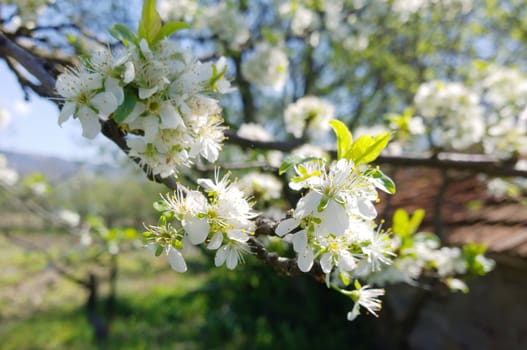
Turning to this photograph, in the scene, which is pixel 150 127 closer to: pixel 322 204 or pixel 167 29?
pixel 167 29

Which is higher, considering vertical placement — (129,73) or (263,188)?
(263,188)

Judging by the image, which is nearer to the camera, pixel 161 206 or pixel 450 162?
pixel 161 206

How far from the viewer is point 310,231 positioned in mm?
731

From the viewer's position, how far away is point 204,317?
5.57 meters

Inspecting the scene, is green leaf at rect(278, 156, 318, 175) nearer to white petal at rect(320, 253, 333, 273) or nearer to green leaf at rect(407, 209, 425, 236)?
white petal at rect(320, 253, 333, 273)

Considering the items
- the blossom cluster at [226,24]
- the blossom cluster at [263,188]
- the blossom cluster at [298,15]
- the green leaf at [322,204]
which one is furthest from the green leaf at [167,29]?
the blossom cluster at [298,15]

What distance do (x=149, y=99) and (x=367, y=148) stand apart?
424 mm

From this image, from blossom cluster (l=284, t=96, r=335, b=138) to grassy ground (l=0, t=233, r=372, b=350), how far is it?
2.92 m

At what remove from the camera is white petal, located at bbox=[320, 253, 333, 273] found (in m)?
0.75

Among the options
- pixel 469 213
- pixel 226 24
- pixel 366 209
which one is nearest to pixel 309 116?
pixel 226 24

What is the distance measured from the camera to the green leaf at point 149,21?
0.77m

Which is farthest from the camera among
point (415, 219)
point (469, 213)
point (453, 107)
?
point (469, 213)

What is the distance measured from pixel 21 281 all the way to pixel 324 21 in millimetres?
8495

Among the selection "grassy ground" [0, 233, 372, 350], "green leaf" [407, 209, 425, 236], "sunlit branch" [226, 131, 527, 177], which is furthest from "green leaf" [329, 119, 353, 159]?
"grassy ground" [0, 233, 372, 350]
